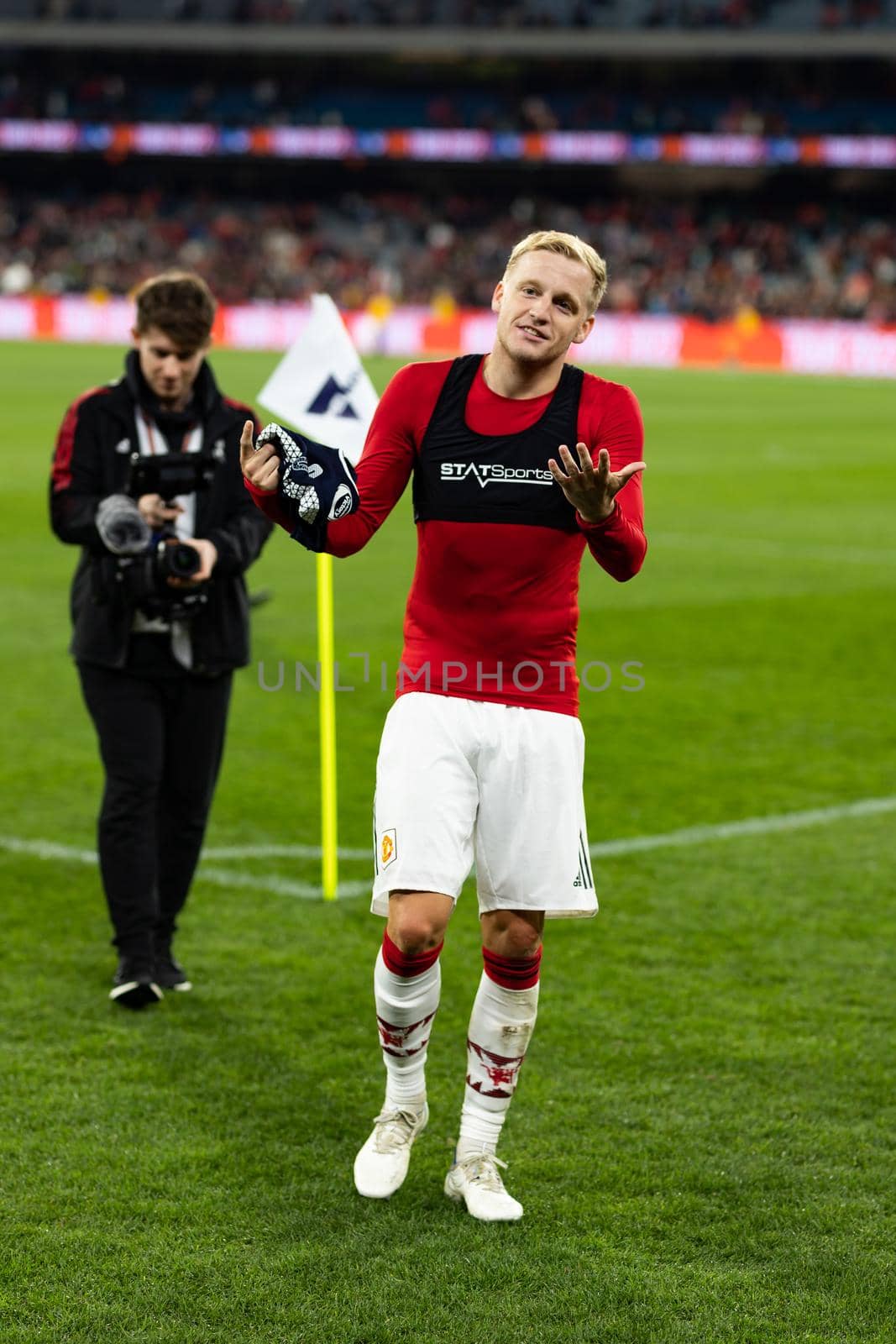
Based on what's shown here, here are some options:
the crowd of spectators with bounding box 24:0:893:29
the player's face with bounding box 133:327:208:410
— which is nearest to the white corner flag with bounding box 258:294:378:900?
the player's face with bounding box 133:327:208:410

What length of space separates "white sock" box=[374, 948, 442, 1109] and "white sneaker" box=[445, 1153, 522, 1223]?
19 cm

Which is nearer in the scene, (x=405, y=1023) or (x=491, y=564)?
(x=491, y=564)

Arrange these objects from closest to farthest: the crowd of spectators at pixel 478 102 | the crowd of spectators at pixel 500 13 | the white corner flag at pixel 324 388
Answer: the white corner flag at pixel 324 388 → the crowd of spectators at pixel 500 13 → the crowd of spectators at pixel 478 102

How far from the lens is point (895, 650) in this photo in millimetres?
10406

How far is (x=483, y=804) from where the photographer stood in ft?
12.2

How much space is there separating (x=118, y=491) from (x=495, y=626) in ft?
5.26

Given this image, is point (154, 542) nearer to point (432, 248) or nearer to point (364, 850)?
point (364, 850)

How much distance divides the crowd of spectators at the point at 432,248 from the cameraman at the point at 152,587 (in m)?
36.9

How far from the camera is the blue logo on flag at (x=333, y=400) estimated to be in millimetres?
5648

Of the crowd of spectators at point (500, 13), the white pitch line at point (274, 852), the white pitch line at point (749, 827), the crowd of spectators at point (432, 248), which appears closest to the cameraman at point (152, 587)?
the white pitch line at point (274, 852)

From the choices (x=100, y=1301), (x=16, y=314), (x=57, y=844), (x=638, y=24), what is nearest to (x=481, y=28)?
(x=638, y=24)

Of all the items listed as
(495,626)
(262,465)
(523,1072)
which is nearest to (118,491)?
(262,465)

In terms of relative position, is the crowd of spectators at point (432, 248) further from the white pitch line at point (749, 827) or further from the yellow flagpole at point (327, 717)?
the yellow flagpole at point (327, 717)

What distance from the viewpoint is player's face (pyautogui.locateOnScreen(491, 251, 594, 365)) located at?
3.62 meters
